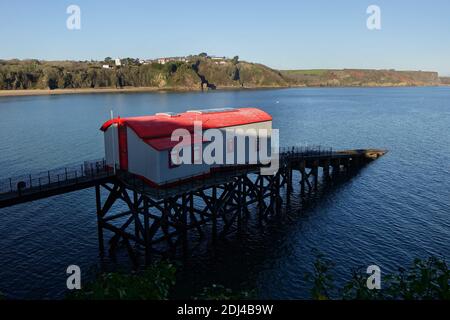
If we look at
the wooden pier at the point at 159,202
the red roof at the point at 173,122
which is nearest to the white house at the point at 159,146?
the red roof at the point at 173,122

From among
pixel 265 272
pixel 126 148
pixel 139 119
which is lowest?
pixel 265 272

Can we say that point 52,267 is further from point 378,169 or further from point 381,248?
point 378,169

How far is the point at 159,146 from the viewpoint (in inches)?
1222

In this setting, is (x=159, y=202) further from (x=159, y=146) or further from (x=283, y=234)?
(x=283, y=234)

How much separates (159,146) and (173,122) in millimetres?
5113

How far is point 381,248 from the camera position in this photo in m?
35.9

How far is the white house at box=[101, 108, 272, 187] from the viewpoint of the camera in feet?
103

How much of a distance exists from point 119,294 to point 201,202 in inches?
1436

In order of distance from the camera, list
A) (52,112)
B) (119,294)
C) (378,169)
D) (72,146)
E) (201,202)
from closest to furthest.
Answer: (119,294) < (201,202) < (378,169) < (72,146) < (52,112)

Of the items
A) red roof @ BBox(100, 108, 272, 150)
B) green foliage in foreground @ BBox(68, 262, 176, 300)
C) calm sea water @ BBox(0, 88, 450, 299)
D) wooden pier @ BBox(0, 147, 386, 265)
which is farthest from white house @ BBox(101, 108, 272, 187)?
green foliage in foreground @ BBox(68, 262, 176, 300)

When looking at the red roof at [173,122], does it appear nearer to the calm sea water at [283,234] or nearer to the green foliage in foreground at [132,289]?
the calm sea water at [283,234]

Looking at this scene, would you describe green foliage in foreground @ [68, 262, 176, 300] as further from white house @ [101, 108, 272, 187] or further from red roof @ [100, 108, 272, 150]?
red roof @ [100, 108, 272, 150]

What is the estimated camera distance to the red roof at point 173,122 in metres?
31.8
